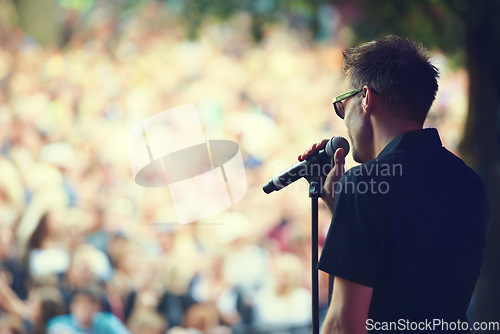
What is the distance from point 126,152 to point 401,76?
4244 mm

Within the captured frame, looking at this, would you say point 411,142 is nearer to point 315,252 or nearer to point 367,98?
point 367,98

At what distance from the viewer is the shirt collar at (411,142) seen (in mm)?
1136

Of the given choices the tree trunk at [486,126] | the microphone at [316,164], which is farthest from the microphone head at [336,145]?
the tree trunk at [486,126]

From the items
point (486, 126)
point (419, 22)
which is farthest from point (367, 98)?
point (419, 22)

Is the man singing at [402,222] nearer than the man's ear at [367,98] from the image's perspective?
Yes

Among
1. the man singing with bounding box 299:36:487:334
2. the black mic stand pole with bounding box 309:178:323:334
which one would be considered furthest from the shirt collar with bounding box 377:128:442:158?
the black mic stand pole with bounding box 309:178:323:334

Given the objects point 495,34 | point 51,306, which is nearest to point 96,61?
point 51,306

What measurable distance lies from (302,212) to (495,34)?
233 cm

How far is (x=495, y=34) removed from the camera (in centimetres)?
353

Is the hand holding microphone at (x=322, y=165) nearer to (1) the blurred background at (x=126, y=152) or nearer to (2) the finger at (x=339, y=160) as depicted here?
(2) the finger at (x=339, y=160)

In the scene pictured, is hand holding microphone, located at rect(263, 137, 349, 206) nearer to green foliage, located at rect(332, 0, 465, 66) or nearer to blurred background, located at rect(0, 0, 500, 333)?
green foliage, located at rect(332, 0, 465, 66)

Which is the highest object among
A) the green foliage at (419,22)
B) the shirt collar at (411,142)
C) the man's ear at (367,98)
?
the green foliage at (419,22)

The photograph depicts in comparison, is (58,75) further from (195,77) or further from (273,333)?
(273,333)

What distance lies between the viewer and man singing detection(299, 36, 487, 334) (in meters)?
1.05
